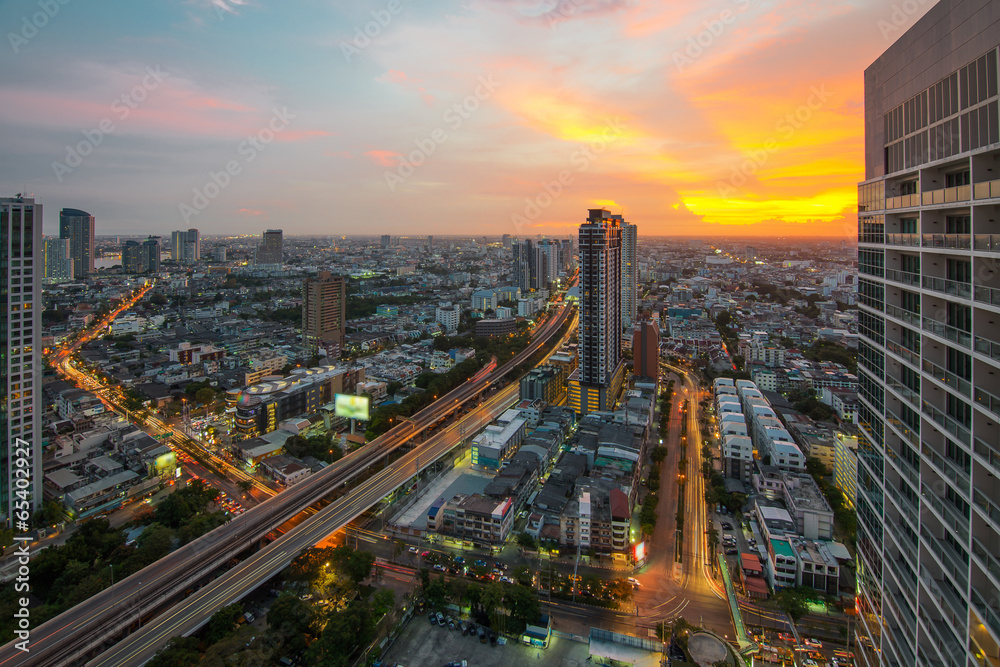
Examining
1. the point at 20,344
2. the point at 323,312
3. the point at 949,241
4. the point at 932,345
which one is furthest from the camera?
the point at 323,312

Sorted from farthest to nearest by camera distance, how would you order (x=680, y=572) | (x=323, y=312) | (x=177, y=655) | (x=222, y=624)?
→ (x=323, y=312)
(x=680, y=572)
(x=222, y=624)
(x=177, y=655)

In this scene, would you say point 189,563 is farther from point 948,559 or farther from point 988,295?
point 988,295

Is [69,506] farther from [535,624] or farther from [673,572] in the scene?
[673,572]

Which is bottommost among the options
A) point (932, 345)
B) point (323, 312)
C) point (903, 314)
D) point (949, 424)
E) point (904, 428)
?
point (904, 428)

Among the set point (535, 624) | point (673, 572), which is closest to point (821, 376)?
point (673, 572)

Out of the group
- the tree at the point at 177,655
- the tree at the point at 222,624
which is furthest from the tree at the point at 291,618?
the tree at the point at 177,655

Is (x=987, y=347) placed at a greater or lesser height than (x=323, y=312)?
lesser

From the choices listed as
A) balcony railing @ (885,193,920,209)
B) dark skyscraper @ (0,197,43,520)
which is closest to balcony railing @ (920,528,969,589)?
balcony railing @ (885,193,920,209)

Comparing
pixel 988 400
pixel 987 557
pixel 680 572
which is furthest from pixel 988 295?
pixel 680 572

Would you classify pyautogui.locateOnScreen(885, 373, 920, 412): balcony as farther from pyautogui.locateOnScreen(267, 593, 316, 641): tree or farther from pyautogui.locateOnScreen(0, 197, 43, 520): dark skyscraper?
pyautogui.locateOnScreen(0, 197, 43, 520): dark skyscraper
